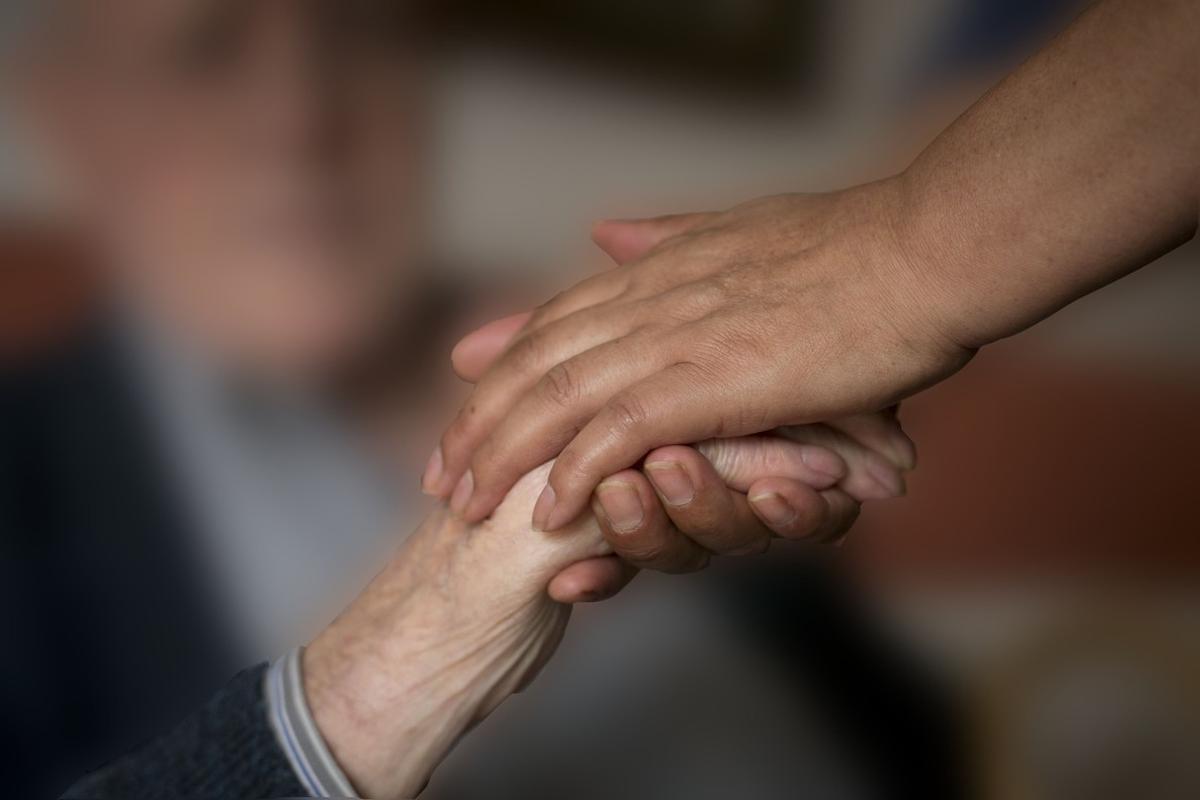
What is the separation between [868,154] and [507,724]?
92cm

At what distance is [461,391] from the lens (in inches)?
64.1

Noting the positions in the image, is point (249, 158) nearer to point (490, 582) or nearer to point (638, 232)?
point (638, 232)

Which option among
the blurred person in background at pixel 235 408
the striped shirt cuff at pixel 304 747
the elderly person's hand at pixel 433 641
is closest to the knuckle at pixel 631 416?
the elderly person's hand at pixel 433 641

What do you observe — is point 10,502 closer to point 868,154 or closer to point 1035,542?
point 868,154

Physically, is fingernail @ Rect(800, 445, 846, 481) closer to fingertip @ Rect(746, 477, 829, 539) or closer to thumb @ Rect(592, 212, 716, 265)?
fingertip @ Rect(746, 477, 829, 539)

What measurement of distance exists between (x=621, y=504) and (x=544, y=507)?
59 mm

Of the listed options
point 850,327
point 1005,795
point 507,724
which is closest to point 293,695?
point 850,327

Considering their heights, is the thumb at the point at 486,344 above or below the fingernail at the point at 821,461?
above

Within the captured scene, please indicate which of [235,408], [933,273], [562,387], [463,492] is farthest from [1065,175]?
[235,408]

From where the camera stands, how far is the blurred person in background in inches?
57.7

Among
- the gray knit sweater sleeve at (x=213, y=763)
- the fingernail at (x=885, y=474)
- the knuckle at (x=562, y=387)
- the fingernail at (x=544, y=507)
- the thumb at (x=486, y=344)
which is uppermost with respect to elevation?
the thumb at (x=486, y=344)

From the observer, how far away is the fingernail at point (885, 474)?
0.93 meters

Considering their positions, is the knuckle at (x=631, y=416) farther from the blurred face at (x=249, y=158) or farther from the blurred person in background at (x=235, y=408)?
the blurred face at (x=249, y=158)

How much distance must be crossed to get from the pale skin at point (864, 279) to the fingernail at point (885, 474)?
0.42 feet
